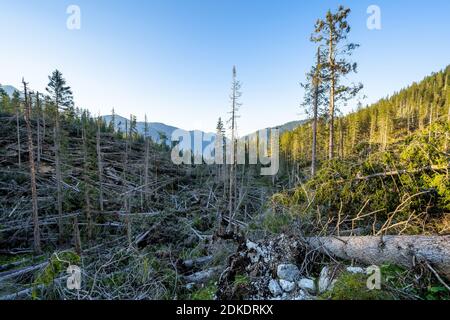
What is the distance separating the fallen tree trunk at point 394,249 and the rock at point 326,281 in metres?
0.61

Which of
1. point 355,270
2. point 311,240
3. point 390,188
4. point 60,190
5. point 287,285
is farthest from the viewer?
point 60,190

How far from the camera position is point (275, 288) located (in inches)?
154

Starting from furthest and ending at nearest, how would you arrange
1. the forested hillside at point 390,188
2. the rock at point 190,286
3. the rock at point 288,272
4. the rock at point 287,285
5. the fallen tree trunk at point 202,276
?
the fallen tree trunk at point 202,276, the rock at point 190,286, the forested hillside at point 390,188, the rock at point 288,272, the rock at point 287,285

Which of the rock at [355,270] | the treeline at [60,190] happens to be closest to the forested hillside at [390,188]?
the rock at [355,270]

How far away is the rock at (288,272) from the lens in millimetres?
4023

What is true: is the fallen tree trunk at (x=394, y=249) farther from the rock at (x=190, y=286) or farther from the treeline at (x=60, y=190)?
the treeline at (x=60, y=190)

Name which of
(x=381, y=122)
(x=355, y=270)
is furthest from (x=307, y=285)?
(x=381, y=122)

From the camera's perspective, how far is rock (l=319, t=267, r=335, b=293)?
3.62m

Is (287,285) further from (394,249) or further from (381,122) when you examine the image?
(381,122)

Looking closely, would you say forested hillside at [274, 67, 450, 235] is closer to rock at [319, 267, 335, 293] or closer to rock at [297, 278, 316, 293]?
rock at [319, 267, 335, 293]

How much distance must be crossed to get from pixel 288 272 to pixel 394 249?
1868 millimetres

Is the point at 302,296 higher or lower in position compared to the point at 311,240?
lower

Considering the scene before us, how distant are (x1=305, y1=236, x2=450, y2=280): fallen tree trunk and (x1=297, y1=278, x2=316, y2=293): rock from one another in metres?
0.90

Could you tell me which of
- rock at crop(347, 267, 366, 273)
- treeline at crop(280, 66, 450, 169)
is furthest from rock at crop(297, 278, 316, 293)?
treeline at crop(280, 66, 450, 169)
